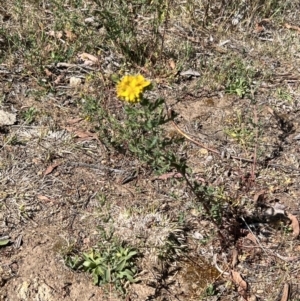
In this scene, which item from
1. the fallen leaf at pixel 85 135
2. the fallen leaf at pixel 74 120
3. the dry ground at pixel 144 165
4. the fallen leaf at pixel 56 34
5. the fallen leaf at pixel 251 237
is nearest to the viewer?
the dry ground at pixel 144 165

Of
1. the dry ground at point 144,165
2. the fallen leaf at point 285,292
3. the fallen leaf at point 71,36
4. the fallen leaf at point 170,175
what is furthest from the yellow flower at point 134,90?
the fallen leaf at point 71,36

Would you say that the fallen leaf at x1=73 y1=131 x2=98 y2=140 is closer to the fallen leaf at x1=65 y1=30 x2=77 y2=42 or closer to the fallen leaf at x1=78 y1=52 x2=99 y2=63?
the fallen leaf at x1=78 y1=52 x2=99 y2=63

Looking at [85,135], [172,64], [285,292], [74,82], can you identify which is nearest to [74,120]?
[85,135]

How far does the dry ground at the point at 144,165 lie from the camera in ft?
9.46

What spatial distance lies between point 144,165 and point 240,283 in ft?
3.18

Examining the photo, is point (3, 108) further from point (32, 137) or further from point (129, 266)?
point (129, 266)

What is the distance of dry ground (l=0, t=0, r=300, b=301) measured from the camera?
9.46ft

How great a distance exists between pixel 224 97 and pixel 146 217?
1265 mm

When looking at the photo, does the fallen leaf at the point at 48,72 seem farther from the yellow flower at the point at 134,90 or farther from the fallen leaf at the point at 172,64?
the yellow flower at the point at 134,90

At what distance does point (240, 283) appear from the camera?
9.34 feet

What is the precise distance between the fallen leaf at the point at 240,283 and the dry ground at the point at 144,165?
0.01 meters

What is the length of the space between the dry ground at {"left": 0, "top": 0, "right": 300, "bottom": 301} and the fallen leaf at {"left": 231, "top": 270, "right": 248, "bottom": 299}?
0.5 inches

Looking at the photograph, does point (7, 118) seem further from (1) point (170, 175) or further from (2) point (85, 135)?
(1) point (170, 175)

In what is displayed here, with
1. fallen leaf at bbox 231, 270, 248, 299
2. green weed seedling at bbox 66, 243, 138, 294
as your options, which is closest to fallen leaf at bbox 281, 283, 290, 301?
fallen leaf at bbox 231, 270, 248, 299
